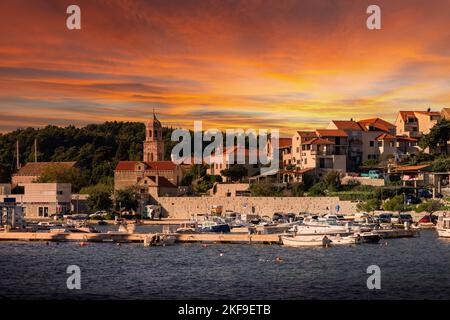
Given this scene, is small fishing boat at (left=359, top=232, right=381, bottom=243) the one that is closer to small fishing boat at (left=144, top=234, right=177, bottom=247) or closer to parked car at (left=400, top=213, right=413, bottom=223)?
small fishing boat at (left=144, top=234, right=177, bottom=247)

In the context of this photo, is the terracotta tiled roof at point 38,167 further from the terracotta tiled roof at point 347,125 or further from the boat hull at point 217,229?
the boat hull at point 217,229

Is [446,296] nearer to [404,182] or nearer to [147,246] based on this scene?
[147,246]

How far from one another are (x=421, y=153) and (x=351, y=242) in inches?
1799

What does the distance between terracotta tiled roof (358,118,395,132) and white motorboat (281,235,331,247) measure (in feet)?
174

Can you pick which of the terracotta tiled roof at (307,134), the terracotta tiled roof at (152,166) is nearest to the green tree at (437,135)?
the terracotta tiled roof at (307,134)

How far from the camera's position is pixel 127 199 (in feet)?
350

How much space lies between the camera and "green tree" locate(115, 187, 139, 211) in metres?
106

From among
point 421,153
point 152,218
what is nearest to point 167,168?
point 152,218

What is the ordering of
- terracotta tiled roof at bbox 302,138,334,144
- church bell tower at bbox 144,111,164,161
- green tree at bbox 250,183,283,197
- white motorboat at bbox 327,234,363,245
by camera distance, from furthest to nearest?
church bell tower at bbox 144,111,164,161
terracotta tiled roof at bbox 302,138,334,144
green tree at bbox 250,183,283,197
white motorboat at bbox 327,234,363,245

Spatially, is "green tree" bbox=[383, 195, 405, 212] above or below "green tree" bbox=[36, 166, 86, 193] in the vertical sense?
below

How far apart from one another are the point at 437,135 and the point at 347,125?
45.4ft

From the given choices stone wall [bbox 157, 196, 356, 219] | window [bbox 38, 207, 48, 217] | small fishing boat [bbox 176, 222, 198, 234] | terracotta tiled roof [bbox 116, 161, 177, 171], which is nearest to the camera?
small fishing boat [bbox 176, 222, 198, 234]

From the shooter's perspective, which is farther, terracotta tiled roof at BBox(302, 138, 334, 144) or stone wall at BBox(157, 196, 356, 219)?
terracotta tiled roof at BBox(302, 138, 334, 144)

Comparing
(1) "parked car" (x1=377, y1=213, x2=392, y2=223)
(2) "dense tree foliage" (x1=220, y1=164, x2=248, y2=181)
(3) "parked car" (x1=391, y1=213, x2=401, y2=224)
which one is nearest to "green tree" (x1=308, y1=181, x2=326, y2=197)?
(2) "dense tree foliage" (x1=220, y1=164, x2=248, y2=181)
